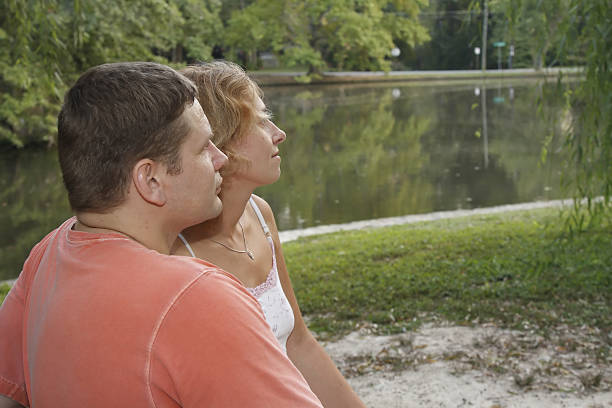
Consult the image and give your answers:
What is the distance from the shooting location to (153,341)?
94 centimetres

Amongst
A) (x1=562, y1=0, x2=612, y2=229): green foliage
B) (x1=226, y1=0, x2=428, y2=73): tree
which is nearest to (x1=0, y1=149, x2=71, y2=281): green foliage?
(x1=562, y1=0, x2=612, y2=229): green foliage

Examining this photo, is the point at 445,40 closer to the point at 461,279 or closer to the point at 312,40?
the point at 312,40

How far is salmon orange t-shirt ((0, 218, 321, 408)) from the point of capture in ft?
3.06

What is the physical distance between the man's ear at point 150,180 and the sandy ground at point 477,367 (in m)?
2.44

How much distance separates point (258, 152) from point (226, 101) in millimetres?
179

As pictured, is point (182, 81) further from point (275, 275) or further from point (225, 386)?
point (275, 275)

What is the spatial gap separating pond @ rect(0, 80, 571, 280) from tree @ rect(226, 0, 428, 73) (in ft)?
39.3

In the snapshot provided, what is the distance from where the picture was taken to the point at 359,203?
450 inches

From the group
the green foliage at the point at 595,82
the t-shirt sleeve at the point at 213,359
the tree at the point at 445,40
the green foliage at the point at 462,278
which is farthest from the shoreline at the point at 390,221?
the tree at the point at 445,40

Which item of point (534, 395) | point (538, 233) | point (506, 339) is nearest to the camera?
point (534, 395)

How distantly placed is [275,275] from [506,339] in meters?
2.48

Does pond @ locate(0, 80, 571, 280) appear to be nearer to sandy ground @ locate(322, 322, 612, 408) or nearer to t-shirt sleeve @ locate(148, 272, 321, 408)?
sandy ground @ locate(322, 322, 612, 408)

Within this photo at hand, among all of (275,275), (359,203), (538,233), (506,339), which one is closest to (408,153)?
(359,203)

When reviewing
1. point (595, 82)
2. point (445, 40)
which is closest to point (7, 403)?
point (595, 82)
